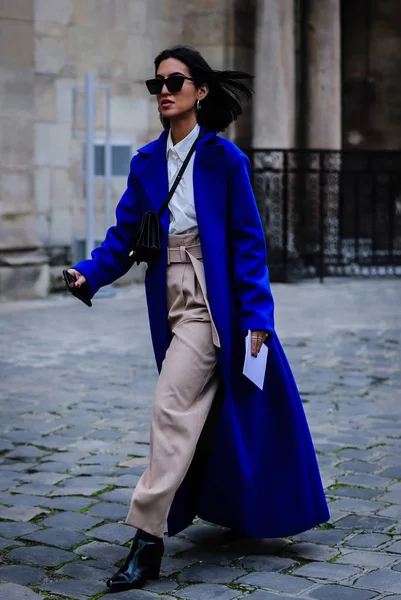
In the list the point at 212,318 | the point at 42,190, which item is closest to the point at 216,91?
the point at 212,318

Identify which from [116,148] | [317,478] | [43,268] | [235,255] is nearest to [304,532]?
[317,478]

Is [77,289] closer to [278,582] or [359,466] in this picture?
[278,582]

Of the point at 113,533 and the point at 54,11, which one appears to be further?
the point at 54,11

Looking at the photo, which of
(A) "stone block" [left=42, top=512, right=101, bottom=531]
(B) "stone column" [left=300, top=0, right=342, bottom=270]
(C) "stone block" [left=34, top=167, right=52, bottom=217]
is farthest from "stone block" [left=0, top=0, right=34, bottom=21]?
(A) "stone block" [left=42, top=512, right=101, bottom=531]

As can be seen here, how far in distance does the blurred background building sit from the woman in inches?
327

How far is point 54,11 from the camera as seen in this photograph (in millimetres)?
13531

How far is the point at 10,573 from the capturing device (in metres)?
4.10

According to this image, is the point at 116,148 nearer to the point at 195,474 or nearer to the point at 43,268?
the point at 43,268

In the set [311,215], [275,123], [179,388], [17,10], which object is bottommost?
[179,388]

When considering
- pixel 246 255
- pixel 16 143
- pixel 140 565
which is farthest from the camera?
pixel 16 143

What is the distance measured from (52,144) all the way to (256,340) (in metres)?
9.75

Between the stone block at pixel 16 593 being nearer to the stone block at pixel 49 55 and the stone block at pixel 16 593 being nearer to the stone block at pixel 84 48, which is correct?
the stone block at pixel 49 55

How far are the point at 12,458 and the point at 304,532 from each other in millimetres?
1758

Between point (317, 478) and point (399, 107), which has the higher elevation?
point (399, 107)
